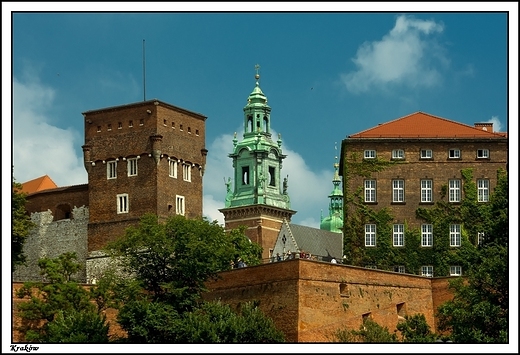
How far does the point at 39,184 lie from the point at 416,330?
40205 mm

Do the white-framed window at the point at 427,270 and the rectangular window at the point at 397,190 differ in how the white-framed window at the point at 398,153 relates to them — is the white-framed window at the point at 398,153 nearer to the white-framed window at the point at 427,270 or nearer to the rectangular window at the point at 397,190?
the rectangular window at the point at 397,190

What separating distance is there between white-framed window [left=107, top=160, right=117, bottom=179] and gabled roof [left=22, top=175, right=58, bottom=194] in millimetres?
10120

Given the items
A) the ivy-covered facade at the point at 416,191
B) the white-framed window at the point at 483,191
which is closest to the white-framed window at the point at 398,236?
the ivy-covered facade at the point at 416,191

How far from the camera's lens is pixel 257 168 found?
114 meters

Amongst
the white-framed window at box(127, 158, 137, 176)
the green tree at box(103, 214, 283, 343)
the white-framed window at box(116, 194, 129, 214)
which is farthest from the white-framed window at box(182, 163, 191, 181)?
the green tree at box(103, 214, 283, 343)

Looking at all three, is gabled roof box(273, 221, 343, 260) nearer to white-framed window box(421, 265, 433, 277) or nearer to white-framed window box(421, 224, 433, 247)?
white-framed window box(421, 224, 433, 247)

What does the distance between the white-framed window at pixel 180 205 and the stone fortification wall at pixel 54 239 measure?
5.12 m

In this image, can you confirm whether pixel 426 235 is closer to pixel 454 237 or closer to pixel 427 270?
pixel 454 237

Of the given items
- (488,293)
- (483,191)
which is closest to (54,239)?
(483,191)

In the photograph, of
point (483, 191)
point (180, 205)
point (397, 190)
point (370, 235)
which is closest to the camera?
point (370, 235)

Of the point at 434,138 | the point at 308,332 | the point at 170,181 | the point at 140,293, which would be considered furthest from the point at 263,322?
the point at 170,181

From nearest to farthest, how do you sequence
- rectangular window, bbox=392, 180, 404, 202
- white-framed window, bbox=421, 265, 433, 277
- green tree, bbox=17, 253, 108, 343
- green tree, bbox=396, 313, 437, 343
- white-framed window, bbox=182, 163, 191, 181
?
green tree, bbox=396, 313, 437, 343
green tree, bbox=17, 253, 108, 343
white-framed window, bbox=421, 265, 433, 277
rectangular window, bbox=392, 180, 404, 202
white-framed window, bbox=182, 163, 191, 181

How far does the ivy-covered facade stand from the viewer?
6856cm

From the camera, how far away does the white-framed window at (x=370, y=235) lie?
68812 millimetres
